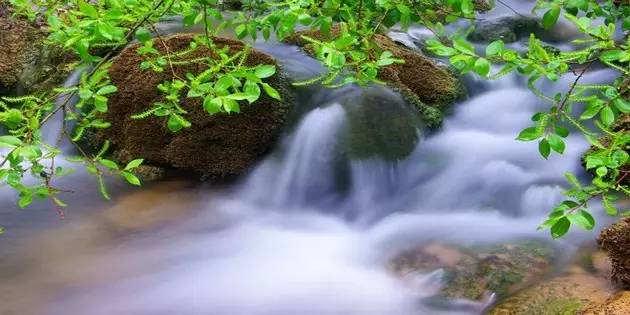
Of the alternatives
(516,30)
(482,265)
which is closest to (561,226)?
(482,265)

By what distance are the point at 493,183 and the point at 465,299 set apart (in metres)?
2.35

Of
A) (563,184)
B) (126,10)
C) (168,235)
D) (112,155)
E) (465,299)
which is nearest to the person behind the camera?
(126,10)

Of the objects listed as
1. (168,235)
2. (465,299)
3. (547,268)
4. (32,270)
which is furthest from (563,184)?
(32,270)

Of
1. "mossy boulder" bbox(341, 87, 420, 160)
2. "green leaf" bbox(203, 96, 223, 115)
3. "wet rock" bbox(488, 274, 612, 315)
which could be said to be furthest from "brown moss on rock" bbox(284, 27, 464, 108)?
"green leaf" bbox(203, 96, 223, 115)

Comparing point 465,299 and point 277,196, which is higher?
point 465,299

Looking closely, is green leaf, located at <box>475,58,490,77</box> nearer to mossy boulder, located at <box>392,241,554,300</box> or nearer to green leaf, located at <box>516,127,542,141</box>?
green leaf, located at <box>516,127,542,141</box>

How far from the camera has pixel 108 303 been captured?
154 inches

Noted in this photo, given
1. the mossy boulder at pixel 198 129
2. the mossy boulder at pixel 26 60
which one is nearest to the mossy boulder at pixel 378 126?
the mossy boulder at pixel 198 129

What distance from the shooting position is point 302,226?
5168 millimetres

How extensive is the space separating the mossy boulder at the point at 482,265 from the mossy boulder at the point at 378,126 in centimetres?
139

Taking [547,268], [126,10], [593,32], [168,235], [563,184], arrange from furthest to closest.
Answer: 1. [563,184]
2. [168,235]
3. [547,268]
4. [126,10]
5. [593,32]

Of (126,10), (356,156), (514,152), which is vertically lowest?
(514,152)

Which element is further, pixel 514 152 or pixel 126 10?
pixel 514 152

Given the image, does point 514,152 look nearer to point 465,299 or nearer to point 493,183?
point 493,183
